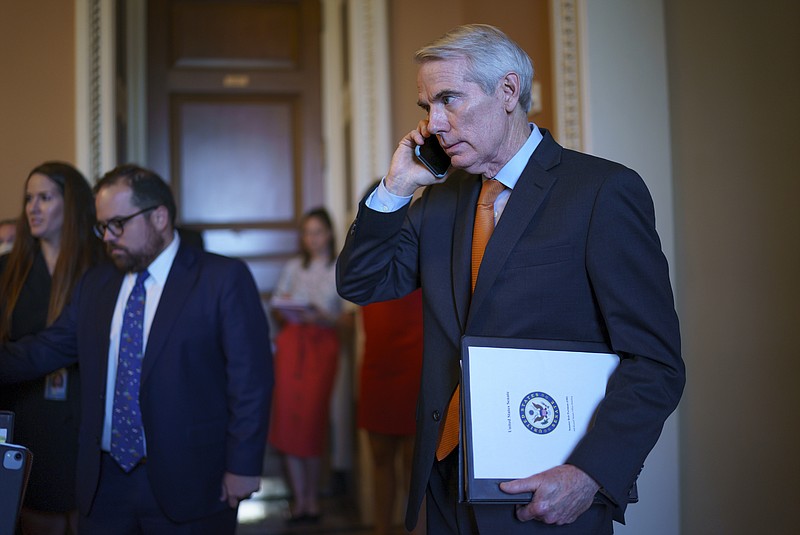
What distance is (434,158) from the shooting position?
5.44ft

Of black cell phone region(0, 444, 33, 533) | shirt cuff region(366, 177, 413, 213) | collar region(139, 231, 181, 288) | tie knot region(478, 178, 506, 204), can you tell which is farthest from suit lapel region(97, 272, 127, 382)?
tie knot region(478, 178, 506, 204)

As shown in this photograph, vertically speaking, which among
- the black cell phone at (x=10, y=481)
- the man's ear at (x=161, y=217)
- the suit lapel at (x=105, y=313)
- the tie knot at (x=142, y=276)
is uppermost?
the man's ear at (x=161, y=217)

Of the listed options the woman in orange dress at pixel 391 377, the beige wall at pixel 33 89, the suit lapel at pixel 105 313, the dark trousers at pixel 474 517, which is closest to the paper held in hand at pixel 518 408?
the dark trousers at pixel 474 517

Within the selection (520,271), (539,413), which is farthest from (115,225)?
(539,413)

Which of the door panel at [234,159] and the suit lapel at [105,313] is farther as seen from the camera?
the door panel at [234,159]

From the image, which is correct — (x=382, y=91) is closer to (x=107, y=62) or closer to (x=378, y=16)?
(x=378, y=16)

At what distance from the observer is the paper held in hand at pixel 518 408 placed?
1.39m

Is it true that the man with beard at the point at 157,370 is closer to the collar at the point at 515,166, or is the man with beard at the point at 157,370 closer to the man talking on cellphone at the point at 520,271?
the man talking on cellphone at the point at 520,271

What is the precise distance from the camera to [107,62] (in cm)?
405

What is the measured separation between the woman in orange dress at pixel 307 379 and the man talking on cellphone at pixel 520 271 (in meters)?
2.96

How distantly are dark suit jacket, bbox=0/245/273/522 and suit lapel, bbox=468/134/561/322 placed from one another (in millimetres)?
1145

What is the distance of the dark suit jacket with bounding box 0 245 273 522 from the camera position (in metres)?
2.32

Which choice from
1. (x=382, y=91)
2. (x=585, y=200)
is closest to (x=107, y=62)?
(x=382, y=91)

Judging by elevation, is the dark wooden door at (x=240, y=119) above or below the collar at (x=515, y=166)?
above
